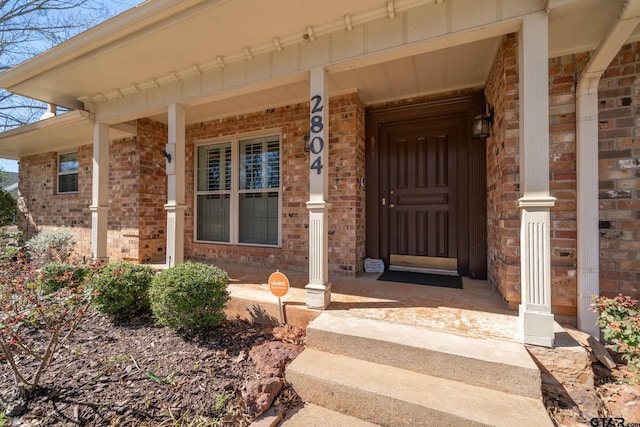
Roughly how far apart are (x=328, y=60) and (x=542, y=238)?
88.1 inches

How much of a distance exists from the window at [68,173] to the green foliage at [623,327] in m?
8.40

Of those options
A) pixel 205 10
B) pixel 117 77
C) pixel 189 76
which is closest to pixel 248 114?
pixel 189 76

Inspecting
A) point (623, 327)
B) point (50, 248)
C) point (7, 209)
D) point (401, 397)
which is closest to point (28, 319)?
point (401, 397)

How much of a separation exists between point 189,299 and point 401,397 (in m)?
1.78

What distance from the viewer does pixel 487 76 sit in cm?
316

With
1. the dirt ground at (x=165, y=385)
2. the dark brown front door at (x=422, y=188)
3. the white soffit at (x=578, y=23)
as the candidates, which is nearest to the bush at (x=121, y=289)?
the dirt ground at (x=165, y=385)

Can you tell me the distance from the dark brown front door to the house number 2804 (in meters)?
1.62

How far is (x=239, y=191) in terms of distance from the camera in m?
4.57

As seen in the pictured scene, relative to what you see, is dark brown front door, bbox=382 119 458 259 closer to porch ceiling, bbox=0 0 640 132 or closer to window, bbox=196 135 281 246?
porch ceiling, bbox=0 0 640 132

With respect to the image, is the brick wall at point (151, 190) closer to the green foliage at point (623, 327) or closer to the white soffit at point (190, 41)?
the white soffit at point (190, 41)

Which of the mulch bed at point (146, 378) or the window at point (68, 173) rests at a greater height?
the window at point (68, 173)

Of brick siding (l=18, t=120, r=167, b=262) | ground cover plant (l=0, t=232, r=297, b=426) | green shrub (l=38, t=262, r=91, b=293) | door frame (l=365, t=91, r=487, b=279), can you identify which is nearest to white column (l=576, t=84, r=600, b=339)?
door frame (l=365, t=91, r=487, b=279)

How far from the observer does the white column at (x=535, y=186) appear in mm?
1844

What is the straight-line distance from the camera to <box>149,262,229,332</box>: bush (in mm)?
2346
